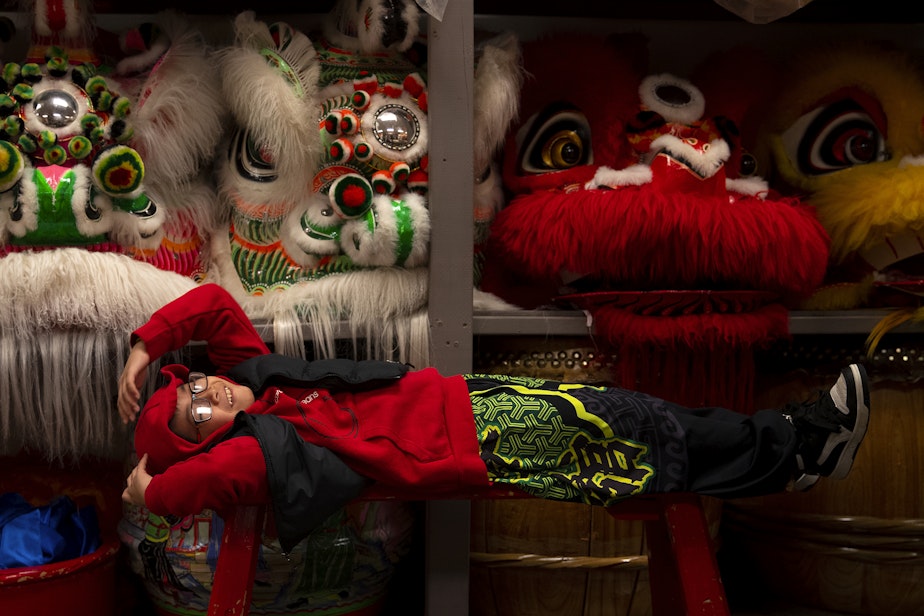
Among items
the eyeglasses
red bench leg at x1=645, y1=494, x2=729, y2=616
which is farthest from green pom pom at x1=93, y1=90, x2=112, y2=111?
red bench leg at x1=645, y1=494, x2=729, y2=616

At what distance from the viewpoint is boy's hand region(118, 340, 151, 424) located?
3.12 feet

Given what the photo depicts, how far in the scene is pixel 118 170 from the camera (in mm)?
1075

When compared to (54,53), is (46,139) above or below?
below

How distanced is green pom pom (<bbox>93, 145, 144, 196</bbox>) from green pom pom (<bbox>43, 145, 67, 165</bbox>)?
0.13 ft

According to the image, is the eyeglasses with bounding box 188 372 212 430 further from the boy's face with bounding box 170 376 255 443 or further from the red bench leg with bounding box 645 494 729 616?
the red bench leg with bounding box 645 494 729 616

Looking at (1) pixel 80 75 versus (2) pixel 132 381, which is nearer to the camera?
(2) pixel 132 381

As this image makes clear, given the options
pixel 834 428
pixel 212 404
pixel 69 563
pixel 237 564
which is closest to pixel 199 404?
pixel 212 404

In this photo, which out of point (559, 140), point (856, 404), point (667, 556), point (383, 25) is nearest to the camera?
point (856, 404)

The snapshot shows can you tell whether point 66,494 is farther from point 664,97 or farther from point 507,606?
point 664,97

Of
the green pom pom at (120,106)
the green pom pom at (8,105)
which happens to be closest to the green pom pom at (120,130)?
the green pom pom at (120,106)

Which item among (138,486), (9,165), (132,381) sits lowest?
(138,486)

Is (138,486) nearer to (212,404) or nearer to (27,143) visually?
A: (212,404)

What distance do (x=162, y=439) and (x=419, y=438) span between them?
10.9 inches

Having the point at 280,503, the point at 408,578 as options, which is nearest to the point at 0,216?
the point at 280,503
